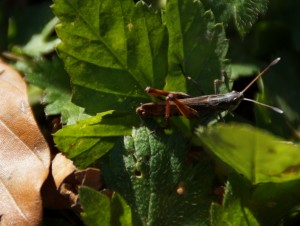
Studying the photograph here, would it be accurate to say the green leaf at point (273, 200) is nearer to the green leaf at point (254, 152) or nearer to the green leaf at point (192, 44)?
the green leaf at point (254, 152)

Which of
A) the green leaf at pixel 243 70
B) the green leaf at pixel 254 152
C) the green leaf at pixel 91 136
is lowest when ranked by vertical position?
the green leaf at pixel 243 70

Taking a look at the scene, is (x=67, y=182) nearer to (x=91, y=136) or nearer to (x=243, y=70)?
(x=91, y=136)

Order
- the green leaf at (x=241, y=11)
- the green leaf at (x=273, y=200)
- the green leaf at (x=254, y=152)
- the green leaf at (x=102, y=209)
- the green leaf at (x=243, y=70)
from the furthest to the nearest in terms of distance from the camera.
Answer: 1. the green leaf at (x=243, y=70)
2. the green leaf at (x=241, y=11)
3. the green leaf at (x=273, y=200)
4. the green leaf at (x=102, y=209)
5. the green leaf at (x=254, y=152)

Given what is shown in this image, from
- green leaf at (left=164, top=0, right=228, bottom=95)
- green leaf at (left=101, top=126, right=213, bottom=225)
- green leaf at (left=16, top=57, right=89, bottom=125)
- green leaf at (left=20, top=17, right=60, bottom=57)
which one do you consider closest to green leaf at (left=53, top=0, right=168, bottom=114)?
green leaf at (left=164, top=0, right=228, bottom=95)

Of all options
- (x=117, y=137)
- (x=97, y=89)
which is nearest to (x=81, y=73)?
(x=97, y=89)

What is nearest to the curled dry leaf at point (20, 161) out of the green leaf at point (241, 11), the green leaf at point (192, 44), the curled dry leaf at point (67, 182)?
the curled dry leaf at point (67, 182)

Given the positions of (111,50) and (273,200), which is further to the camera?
(111,50)

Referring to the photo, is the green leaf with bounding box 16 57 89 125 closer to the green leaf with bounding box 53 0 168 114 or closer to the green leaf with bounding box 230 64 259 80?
the green leaf with bounding box 53 0 168 114

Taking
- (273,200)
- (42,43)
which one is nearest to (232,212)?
(273,200)
